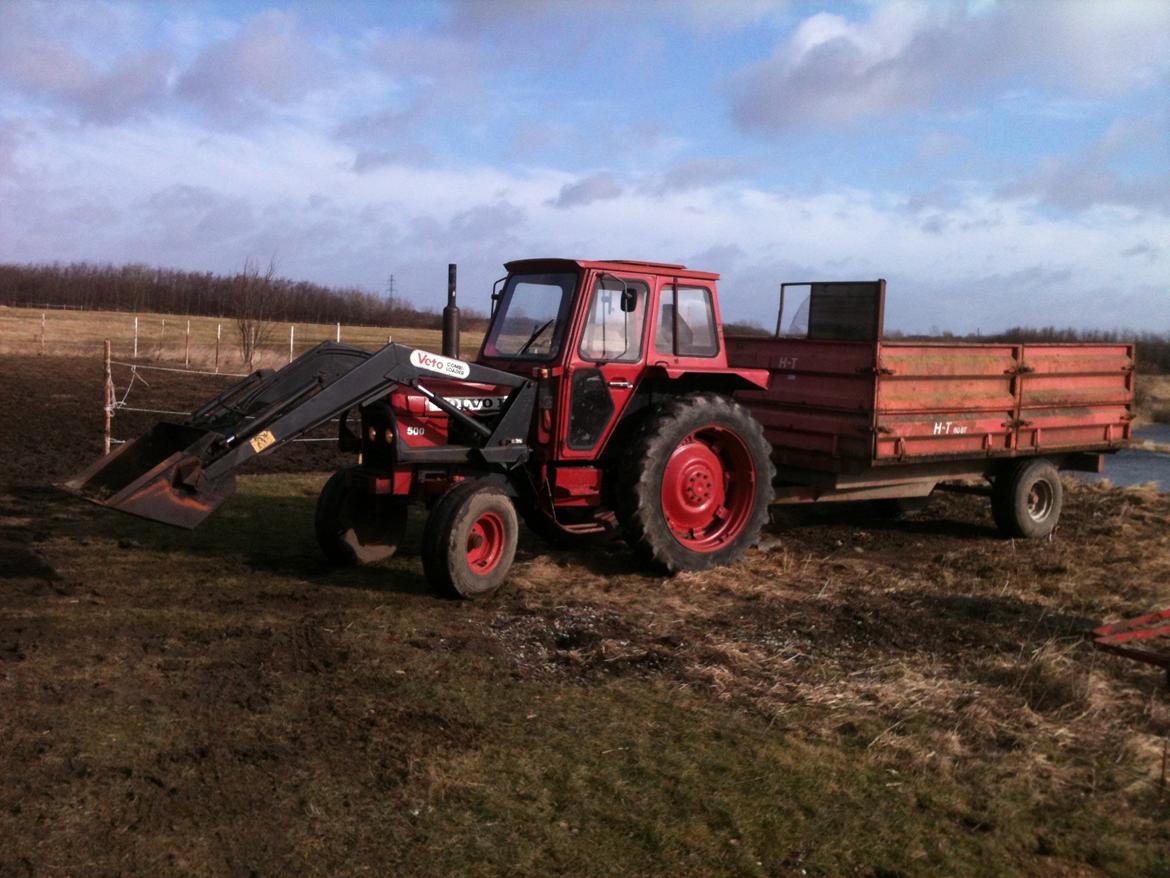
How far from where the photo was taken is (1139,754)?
4914 millimetres

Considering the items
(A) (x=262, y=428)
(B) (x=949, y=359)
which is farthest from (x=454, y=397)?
(B) (x=949, y=359)

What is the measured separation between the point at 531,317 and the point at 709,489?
1.92 meters

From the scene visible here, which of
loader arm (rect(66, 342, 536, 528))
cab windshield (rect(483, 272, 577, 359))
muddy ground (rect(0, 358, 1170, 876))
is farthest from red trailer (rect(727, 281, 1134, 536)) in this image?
loader arm (rect(66, 342, 536, 528))

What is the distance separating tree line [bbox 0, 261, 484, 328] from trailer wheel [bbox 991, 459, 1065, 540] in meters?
46.8

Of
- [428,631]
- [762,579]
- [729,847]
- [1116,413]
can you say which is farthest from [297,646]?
[1116,413]

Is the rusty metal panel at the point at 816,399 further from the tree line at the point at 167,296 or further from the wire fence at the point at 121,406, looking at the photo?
the tree line at the point at 167,296

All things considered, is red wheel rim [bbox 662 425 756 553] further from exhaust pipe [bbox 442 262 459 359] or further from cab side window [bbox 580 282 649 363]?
exhaust pipe [bbox 442 262 459 359]

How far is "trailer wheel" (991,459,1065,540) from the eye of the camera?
10062mm

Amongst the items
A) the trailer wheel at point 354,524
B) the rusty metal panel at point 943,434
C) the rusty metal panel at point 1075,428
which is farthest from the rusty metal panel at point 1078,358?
the trailer wheel at point 354,524

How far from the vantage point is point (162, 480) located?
6285 millimetres

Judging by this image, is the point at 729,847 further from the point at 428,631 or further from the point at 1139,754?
the point at 428,631

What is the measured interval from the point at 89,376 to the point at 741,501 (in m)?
18.3

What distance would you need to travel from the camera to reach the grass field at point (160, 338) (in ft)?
97.6

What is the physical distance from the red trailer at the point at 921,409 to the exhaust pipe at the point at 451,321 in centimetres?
306
